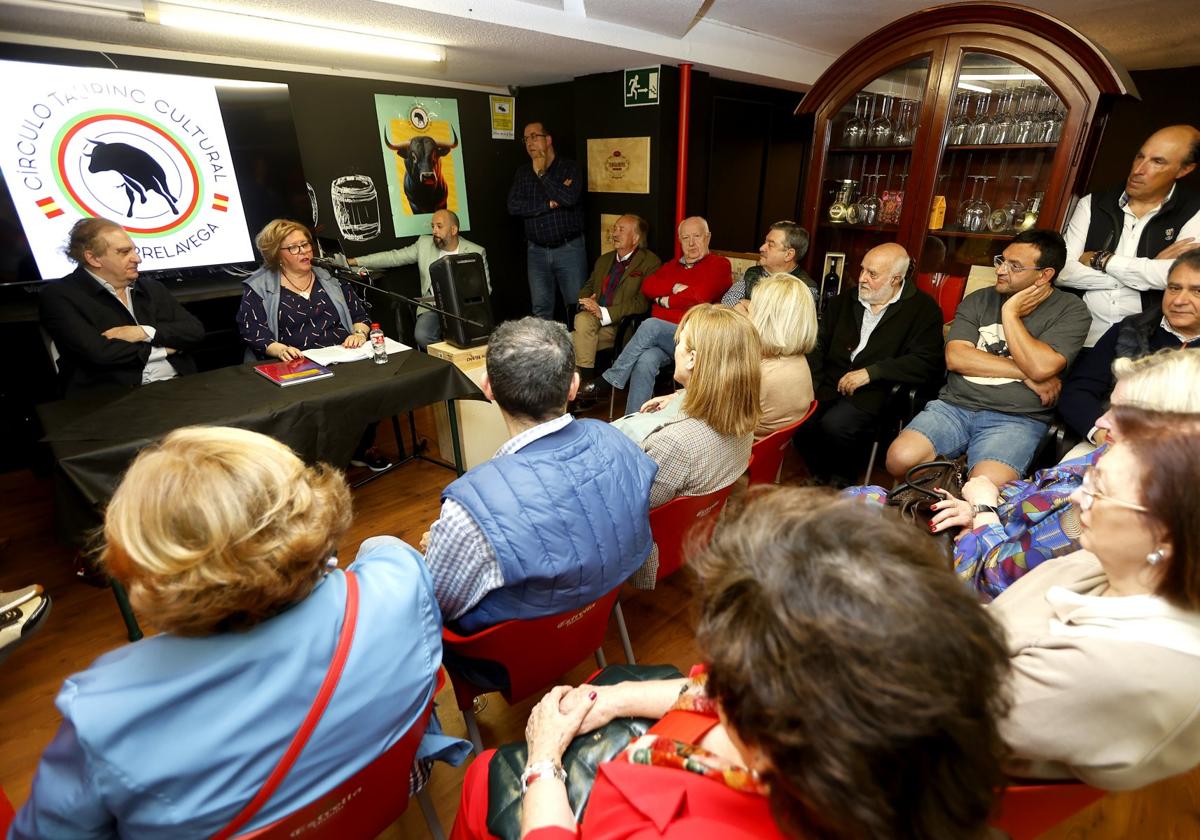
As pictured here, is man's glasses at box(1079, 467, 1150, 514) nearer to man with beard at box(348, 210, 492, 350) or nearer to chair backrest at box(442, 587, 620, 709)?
chair backrest at box(442, 587, 620, 709)

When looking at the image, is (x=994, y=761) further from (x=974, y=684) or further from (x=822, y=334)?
(x=822, y=334)

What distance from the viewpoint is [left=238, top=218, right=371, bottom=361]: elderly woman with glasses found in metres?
2.66

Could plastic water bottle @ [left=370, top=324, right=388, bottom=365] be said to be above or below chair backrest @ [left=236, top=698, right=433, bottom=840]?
above

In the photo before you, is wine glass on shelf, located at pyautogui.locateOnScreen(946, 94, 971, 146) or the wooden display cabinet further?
wine glass on shelf, located at pyautogui.locateOnScreen(946, 94, 971, 146)

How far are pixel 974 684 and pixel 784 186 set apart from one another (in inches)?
236

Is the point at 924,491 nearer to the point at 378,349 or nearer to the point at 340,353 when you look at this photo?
the point at 378,349

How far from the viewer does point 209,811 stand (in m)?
0.70

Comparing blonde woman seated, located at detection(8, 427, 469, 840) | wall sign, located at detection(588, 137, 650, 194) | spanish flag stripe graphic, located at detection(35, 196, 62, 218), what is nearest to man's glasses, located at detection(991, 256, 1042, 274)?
wall sign, located at detection(588, 137, 650, 194)

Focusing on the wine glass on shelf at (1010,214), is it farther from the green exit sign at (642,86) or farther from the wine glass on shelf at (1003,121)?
the green exit sign at (642,86)

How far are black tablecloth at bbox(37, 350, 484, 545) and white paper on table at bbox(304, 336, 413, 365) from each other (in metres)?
0.07

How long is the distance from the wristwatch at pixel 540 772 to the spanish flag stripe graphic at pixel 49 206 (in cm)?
417

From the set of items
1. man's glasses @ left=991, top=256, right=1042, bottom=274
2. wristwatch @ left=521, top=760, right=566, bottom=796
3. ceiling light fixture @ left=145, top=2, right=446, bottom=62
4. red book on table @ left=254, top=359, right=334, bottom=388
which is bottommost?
wristwatch @ left=521, top=760, right=566, bottom=796

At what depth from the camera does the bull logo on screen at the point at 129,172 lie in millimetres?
3227

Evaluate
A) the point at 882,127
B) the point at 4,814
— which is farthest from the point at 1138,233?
the point at 4,814
